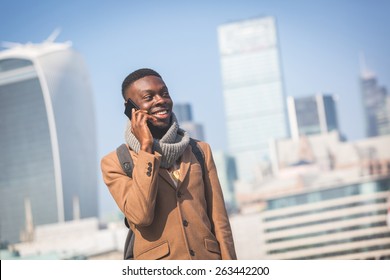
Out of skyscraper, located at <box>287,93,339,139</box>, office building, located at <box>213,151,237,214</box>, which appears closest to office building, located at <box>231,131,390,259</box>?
office building, located at <box>213,151,237,214</box>

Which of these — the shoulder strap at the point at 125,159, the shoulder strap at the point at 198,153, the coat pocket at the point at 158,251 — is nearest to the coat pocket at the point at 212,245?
the coat pocket at the point at 158,251

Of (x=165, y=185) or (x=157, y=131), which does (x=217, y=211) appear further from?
(x=157, y=131)

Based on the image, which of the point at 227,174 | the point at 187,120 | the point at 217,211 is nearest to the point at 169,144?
the point at 217,211

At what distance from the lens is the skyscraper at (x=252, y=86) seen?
152 metres

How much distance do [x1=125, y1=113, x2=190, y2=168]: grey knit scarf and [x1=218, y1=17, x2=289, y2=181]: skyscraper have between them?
144347 mm

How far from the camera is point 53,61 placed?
88.8m

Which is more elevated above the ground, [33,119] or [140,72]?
[33,119]

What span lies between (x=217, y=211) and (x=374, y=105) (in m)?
137

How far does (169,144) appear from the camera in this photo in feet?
7.67

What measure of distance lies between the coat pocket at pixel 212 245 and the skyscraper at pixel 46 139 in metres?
87.8

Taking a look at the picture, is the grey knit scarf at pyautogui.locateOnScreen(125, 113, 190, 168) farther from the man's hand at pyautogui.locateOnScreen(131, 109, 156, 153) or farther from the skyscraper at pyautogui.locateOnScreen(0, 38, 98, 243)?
the skyscraper at pyautogui.locateOnScreen(0, 38, 98, 243)
